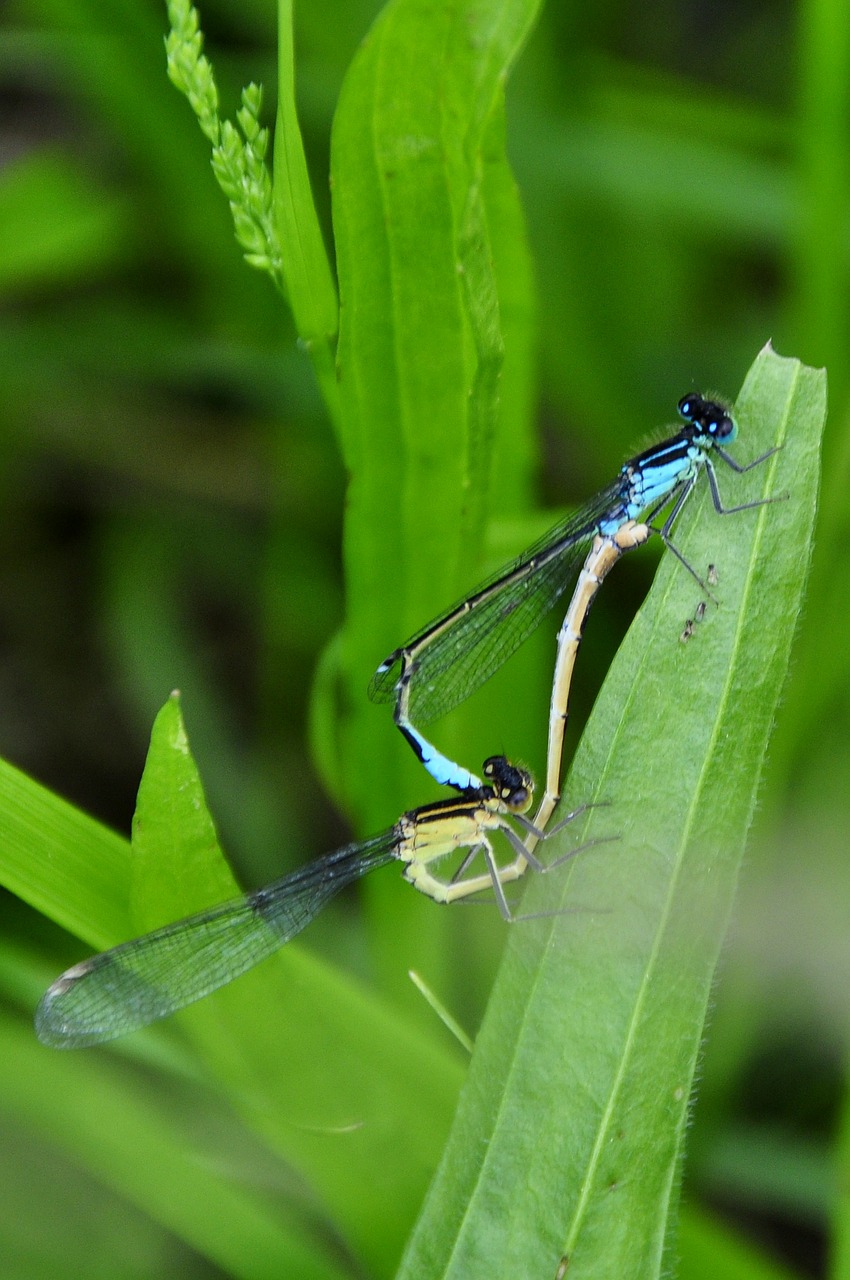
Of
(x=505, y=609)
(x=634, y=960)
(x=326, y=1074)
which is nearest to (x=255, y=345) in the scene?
(x=505, y=609)

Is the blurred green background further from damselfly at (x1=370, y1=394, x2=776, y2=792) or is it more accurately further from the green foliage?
the green foliage

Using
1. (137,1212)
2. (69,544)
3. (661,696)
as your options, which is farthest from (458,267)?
(69,544)

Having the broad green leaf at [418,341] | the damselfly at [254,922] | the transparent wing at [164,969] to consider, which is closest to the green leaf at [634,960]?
the damselfly at [254,922]

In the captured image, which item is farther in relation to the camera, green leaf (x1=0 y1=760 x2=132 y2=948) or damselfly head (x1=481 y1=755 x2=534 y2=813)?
damselfly head (x1=481 y1=755 x2=534 y2=813)

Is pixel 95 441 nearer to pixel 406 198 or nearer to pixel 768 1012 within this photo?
pixel 406 198

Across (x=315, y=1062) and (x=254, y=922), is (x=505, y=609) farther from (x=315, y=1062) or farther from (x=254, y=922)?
(x=315, y=1062)

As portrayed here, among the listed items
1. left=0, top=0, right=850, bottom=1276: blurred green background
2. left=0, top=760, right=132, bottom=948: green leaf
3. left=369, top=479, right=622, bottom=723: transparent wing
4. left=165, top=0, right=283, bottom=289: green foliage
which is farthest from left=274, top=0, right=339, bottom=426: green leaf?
left=0, top=0, right=850, bottom=1276: blurred green background

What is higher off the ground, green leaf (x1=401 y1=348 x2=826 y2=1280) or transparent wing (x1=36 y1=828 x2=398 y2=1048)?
transparent wing (x1=36 y1=828 x2=398 y2=1048)
